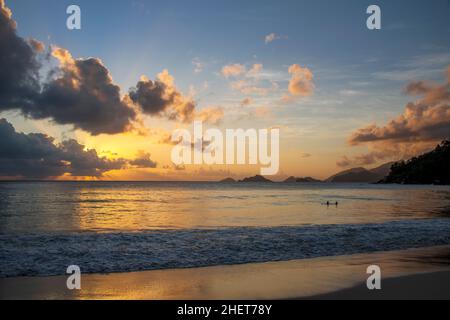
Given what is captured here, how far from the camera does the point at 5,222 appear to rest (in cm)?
3197

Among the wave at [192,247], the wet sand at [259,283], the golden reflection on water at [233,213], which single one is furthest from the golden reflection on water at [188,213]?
the wet sand at [259,283]

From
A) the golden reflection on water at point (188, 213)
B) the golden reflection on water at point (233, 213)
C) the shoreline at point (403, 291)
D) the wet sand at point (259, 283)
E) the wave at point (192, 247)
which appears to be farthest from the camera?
the golden reflection on water at point (233, 213)

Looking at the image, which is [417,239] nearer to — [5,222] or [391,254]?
[391,254]

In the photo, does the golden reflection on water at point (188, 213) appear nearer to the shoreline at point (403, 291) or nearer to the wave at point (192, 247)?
the wave at point (192, 247)

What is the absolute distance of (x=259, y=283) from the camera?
11766 millimetres

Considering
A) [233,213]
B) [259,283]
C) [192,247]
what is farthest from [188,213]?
[259,283]

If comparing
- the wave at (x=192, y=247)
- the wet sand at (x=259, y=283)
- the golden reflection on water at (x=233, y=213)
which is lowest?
the golden reflection on water at (x=233, y=213)

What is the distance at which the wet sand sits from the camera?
1044cm

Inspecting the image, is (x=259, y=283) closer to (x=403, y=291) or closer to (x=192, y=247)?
(x=403, y=291)

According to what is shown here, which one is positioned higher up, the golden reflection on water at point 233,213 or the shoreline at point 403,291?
the shoreline at point 403,291

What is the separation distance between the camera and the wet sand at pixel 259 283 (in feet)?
34.2

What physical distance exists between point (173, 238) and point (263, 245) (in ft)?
17.0

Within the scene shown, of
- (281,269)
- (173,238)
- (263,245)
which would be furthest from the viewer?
(173,238)
